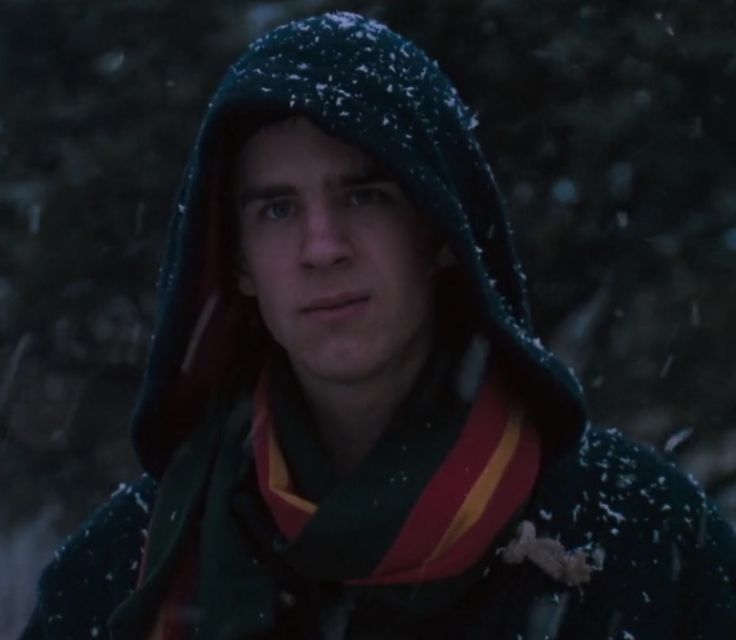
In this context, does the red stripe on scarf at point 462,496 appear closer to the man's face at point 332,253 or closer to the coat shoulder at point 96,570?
the man's face at point 332,253

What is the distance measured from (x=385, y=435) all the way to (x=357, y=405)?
0.10 metres

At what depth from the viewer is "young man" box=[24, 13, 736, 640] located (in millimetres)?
2383

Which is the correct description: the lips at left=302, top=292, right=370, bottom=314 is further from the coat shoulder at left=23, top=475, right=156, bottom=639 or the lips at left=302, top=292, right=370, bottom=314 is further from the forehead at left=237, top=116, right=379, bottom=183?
the coat shoulder at left=23, top=475, right=156, bottom=639

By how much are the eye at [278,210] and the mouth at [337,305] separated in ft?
0.58

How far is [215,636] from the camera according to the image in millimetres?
2379

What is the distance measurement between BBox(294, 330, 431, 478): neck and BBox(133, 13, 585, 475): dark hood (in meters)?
0.16

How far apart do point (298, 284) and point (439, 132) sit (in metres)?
0.36

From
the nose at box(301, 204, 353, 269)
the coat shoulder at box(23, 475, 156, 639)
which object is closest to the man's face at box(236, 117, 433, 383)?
the nose at box(301, 204, 353, 269)

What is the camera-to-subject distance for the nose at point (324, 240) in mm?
2357

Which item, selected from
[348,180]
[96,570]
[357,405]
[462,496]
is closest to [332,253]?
[348,180]

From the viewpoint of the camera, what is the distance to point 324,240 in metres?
2.36

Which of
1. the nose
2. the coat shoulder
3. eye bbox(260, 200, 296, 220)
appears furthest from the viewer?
the coat shoulder

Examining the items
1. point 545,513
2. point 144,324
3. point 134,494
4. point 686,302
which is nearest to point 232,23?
point 144,324

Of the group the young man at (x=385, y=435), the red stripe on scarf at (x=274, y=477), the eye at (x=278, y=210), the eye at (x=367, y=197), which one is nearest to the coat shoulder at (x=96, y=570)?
the young man at (x=385, y=435)
